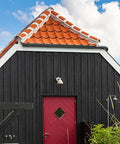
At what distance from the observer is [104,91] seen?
26.9ft

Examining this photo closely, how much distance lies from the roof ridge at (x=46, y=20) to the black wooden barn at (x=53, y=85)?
0.06m

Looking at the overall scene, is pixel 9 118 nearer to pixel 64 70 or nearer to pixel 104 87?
pixel 64 70

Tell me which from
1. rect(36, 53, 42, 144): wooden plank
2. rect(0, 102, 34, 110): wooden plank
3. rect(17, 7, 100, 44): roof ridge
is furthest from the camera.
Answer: rect(17, 7, 100, 44): roof ridge

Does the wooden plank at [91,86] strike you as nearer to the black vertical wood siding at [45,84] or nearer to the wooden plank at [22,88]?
the black vertical wood siding at [45,84]

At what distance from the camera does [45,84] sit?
25.7ft

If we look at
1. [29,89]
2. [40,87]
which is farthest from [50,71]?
[29,89]

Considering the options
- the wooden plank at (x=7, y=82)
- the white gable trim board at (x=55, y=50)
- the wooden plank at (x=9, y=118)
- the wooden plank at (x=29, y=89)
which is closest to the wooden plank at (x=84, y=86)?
the white gable trim board at (x=55, y=50)

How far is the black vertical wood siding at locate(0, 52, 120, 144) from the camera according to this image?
776 cm

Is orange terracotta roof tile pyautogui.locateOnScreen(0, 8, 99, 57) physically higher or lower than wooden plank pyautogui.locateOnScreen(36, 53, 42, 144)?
higher

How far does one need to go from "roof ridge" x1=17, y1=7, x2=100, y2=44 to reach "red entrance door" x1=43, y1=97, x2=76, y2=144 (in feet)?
6.18

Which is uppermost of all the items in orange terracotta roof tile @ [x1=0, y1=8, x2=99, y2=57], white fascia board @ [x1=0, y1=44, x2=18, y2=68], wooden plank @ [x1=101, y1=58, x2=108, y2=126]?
orange terracotta roof tile @ [x1=0, y1=8, x2=99, y2=57]

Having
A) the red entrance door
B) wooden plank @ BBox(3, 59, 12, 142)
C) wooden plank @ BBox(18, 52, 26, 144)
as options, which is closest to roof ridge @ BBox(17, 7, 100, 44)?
wooden plank @ BBox(18, 52, 26, 144)

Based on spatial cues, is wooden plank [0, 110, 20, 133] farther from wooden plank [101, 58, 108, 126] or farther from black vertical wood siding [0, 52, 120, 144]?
wooden plank [101, 58, 108, 126]

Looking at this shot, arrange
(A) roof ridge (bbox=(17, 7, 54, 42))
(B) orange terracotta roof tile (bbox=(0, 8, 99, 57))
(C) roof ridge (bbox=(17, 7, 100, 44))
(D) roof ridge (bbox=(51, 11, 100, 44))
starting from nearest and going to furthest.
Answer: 1. (A) roof ridge (bbox=(17, 7, 54, 42))
2. (B) orange terracotta roof tile (bbox=(0, 8, 99, 57))
3. (C) roof ridge (bbox=(17, 7, 100, 44))
4. (D) roof ridge (bbox=(51, 11, 100, 44))
